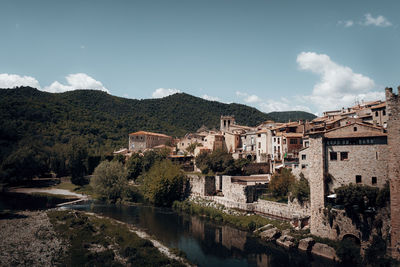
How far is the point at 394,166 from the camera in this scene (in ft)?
56.1

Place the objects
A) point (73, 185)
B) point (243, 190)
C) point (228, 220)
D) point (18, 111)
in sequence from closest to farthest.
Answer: point (228, 220)
point (243, 190)
point (73, 185)
point (18, 111)

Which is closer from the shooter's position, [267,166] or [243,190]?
[243,190]

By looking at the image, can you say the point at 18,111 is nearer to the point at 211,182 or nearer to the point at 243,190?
the point at 211,182

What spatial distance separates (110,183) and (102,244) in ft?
66.8

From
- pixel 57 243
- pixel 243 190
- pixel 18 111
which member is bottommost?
pixel 57 243

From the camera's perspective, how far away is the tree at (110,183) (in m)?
40.3

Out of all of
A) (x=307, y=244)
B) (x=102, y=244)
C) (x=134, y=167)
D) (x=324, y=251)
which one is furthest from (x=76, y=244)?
(x=134, y=167)

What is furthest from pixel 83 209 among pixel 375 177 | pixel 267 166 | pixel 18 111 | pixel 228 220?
pixel 18 111

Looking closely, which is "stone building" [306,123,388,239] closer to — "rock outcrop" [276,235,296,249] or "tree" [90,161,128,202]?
"rock outcrop" [276,235,296,249]

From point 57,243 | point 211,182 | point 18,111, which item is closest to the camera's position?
point 57,243

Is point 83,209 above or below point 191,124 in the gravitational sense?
below

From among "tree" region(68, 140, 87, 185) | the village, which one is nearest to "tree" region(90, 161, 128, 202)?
the village

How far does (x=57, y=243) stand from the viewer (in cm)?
2162

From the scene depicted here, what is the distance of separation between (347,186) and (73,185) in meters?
45.3
